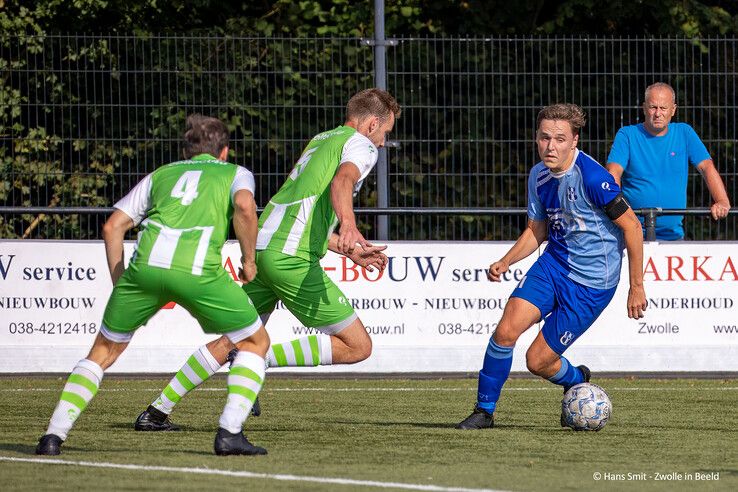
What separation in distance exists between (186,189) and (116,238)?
0.38m

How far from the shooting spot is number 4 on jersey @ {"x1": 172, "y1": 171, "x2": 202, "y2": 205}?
279 inches

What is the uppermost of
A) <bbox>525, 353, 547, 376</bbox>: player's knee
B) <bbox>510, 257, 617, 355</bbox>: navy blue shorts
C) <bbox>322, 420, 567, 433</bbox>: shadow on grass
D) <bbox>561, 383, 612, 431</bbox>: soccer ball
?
<bbox>510, 257, 617, 355</bbox>: navy blue shorts

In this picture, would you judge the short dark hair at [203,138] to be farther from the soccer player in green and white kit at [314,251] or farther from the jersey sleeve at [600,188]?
the jersey sleeve at [600,188]

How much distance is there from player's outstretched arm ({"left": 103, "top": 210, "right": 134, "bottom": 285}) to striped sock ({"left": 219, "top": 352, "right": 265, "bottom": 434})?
0.69 meters

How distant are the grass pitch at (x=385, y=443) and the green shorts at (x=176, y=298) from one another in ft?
2.01

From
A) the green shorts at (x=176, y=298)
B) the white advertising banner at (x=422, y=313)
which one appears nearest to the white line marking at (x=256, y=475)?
the green shorts at (x=176, y=298)

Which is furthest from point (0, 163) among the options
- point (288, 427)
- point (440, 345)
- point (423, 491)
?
point (423, 491)

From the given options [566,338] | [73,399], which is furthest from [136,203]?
[566,338]

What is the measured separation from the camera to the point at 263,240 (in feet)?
27.0

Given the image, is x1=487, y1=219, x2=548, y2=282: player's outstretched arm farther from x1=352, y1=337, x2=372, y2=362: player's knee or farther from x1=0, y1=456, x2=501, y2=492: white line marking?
x1=0, y1=456, x2=501, y2=492: white line marking

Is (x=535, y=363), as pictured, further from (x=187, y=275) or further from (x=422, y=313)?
(x=422, y=313)

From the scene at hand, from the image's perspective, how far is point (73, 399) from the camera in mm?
7062

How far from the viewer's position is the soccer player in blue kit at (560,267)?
845 cm

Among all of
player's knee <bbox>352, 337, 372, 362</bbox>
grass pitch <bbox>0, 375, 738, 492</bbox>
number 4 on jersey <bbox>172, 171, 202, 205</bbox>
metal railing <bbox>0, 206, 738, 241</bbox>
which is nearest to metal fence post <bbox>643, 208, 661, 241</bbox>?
metal railing <bbox>0, 206, 738, 241</bbox>
